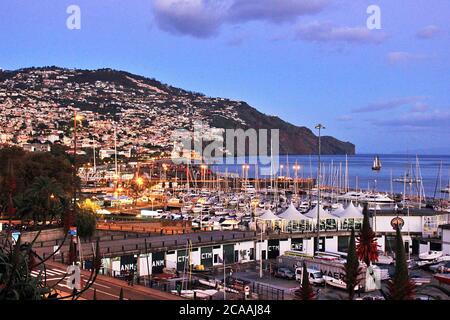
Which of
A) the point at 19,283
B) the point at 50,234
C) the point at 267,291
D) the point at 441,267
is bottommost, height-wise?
the point at 267,291

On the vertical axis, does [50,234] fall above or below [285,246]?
above

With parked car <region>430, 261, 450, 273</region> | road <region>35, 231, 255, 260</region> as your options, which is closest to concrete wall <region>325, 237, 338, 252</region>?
road <region>35, 231, 255, 260</region>

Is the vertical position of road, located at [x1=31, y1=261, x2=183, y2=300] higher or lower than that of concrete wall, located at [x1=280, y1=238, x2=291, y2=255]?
higher

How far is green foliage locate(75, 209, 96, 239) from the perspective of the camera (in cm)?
2716

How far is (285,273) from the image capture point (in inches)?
983

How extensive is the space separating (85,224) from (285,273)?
1000cm

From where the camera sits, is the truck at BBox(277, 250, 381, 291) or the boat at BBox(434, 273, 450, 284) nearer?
the truck at BBox(277, 250, 381, 291)

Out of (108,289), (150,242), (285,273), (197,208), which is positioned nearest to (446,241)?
(285,273)

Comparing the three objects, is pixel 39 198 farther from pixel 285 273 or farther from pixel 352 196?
pixel 352 196

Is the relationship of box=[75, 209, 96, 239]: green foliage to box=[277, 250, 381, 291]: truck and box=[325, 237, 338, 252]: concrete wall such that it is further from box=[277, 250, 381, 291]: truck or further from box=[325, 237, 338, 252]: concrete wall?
box=[325, 237, 338, 252]: concrete wall

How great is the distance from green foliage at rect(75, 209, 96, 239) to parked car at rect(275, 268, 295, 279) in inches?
374

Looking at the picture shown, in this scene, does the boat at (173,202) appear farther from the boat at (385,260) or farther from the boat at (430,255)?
the boat at (430,255)

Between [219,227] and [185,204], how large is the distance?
18461mm
